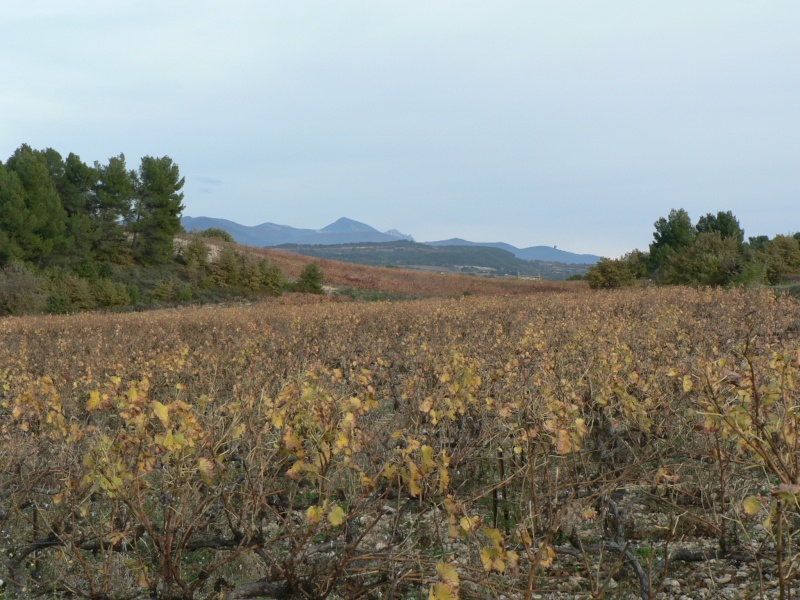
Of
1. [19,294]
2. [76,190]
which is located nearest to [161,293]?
[19,294]

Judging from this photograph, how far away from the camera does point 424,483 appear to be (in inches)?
153

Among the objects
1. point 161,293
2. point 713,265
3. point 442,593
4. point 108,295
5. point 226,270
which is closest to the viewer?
point 442,593

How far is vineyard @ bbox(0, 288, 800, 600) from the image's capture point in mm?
2998

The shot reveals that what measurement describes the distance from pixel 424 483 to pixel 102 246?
39.5 m

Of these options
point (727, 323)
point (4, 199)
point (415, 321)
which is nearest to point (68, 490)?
point (727, 323)

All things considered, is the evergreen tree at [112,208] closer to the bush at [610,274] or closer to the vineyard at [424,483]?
the bush at [610,274]

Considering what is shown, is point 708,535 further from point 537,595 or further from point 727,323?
point 727,323

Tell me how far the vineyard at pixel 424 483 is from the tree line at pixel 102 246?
2388 cm

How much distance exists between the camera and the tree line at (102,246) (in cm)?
3128

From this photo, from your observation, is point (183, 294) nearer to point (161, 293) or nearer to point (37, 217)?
point (161, 293)

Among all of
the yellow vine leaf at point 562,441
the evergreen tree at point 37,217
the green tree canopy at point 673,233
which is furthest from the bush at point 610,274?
the yellow vine leaf at point 562,441

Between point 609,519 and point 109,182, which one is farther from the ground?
point 109,182

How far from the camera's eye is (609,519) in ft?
14.8

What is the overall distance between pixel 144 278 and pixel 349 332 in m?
28.3
